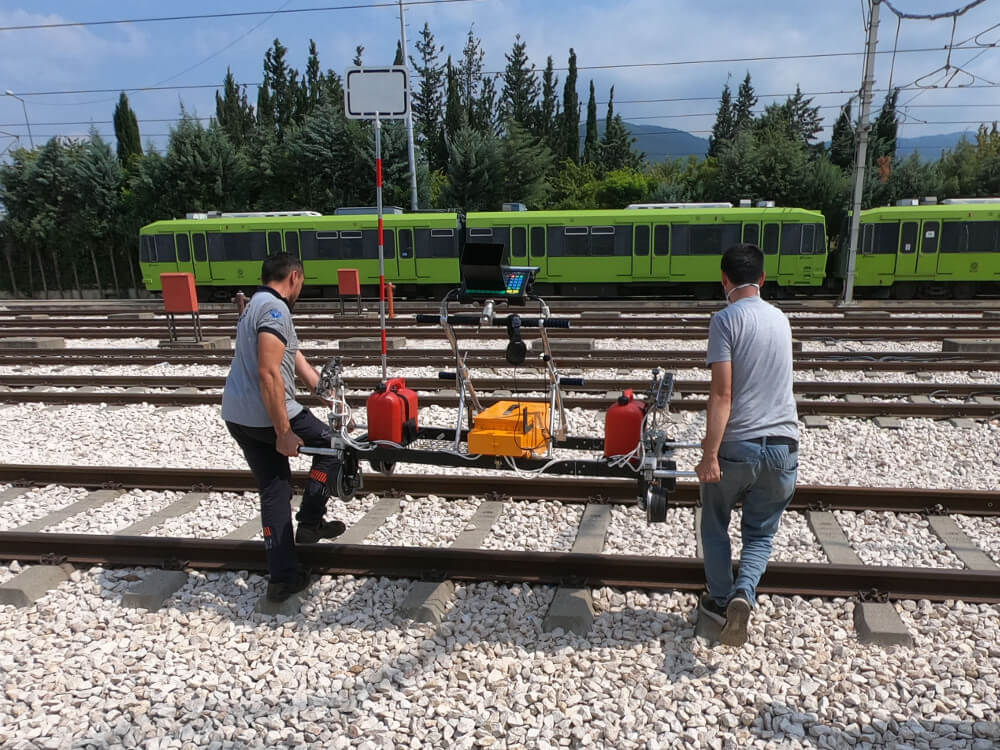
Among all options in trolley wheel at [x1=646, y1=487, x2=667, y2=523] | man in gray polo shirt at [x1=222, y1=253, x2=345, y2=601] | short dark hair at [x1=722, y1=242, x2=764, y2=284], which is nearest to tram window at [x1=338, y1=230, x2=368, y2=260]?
man in gray polo shirt at [x1=222, y1=253, x2=345, y2=601]

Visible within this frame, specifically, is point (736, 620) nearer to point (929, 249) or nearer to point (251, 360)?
point (251, 360)

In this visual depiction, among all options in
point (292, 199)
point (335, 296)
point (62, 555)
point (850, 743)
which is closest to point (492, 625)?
point (850, 743)

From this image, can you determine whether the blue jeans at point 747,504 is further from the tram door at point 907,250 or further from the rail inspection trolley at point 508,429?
the tram door at point 907,250

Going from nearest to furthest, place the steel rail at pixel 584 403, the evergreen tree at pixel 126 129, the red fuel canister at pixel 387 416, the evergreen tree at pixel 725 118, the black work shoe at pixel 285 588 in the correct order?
the black work shoe at pixel 285 588, the red fuel canister at pixel 387 416, the steel rail at pixel 584 403, the evergreen tree at pixel 126 129, the evergreen tree at pixel 725 118

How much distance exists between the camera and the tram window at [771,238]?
68.7ft

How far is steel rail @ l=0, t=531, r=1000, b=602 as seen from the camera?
13.1 feet

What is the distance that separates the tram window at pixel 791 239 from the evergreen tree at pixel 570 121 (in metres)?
40.0

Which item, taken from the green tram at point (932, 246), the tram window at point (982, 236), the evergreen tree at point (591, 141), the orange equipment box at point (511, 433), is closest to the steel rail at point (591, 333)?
the orange equipment box at point (511, 433)

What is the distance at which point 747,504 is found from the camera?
3562mm

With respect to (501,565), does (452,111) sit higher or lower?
higher

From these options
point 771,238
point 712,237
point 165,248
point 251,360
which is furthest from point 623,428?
point 165,248

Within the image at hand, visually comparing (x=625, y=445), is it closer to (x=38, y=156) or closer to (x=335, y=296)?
(x=335, y=296)

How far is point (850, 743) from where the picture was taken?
293 cm

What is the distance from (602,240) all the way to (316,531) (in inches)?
735
